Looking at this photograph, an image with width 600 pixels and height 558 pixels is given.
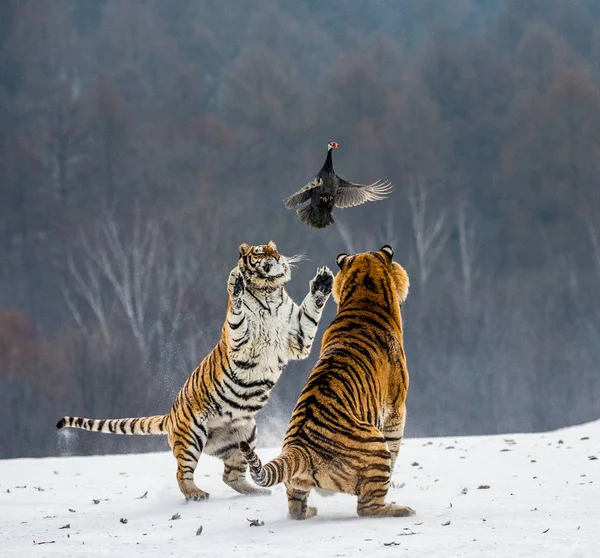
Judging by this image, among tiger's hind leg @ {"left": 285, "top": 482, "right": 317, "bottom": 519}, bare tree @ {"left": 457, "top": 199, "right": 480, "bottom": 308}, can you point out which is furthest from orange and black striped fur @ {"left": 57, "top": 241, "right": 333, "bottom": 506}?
bare tree @ {"left": 457, "top": 199, "right": 480, "bottom": 308}

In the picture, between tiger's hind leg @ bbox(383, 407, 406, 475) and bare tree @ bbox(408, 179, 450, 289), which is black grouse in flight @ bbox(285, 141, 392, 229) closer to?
tiger's hind leg @ bbox(383, 407, 406, 475)

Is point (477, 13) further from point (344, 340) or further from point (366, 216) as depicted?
point (344, 340)

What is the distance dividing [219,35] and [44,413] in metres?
10.2

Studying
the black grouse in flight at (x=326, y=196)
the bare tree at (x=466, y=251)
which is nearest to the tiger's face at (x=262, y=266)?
the black grouse in flight at (x=326, y=196)

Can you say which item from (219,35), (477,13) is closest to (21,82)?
(219,35)

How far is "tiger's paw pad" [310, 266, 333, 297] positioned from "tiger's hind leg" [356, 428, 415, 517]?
4.29ft

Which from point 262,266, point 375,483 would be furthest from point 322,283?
point 375,483

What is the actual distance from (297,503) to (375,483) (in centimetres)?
39

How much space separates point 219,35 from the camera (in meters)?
24.1

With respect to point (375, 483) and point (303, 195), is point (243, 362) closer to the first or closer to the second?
point (375, 483)

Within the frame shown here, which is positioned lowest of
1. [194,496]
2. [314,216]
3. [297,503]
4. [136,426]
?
[297,503]

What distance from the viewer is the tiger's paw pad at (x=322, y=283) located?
16.7ft

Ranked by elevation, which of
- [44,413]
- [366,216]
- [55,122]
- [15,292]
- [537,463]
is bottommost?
[537,463]

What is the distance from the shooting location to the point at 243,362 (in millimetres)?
5227
